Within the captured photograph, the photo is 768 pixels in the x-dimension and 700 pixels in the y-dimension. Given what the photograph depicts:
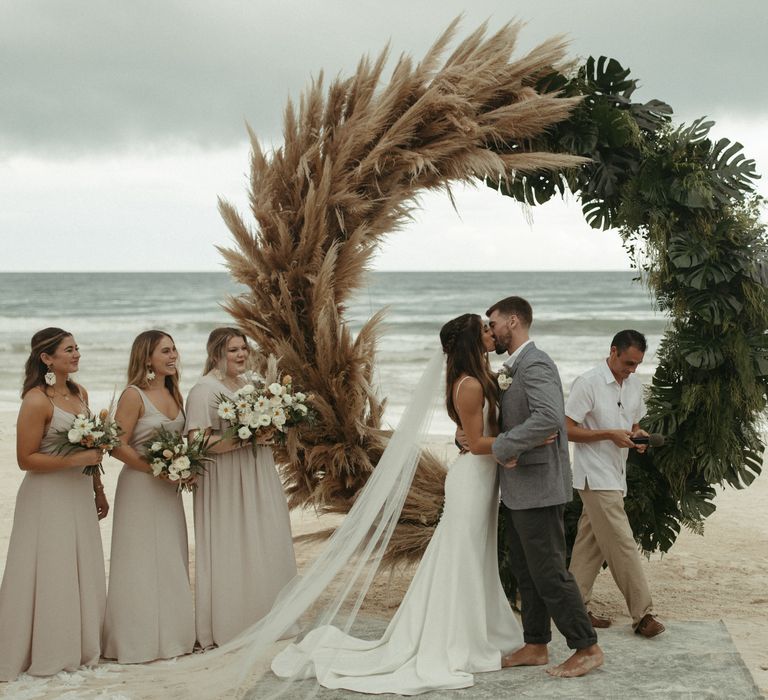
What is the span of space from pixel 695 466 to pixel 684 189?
170 cm

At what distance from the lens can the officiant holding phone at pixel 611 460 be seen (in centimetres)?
475

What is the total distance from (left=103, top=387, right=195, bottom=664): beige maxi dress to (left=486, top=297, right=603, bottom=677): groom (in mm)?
1819

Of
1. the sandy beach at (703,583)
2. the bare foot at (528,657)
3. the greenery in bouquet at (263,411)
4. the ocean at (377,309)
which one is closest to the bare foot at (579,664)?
the bare foot at (528,657)

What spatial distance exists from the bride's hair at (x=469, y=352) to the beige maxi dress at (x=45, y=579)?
79.3 inches

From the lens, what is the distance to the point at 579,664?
13.7ft

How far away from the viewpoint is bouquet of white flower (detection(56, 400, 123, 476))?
4293 mm

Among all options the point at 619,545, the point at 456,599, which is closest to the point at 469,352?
the point at 456,599

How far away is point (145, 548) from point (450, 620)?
172 centimetres

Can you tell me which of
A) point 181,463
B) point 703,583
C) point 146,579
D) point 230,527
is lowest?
point 703,583

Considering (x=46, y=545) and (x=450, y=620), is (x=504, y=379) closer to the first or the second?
(x=450, y=620)

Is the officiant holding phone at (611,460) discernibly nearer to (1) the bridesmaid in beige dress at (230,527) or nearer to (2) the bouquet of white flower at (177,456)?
(1) the bridesmaid in beige dress at (230,527)

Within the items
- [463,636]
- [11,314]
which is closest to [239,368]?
[463,636]

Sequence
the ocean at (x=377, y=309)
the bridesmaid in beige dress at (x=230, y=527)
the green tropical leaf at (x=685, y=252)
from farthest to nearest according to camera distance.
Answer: the ocean at (x=377, y=309), the green tropical leaf at (x=685, y=252), the bridesmaid in beige dress at (x=230, y=527)

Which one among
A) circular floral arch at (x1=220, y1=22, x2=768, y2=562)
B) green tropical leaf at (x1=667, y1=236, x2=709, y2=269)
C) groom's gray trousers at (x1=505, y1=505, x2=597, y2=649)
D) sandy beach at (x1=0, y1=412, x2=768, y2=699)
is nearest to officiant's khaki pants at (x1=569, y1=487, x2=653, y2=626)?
sandy beach at (x1=0, y1=412, x2=768, y2=699)
